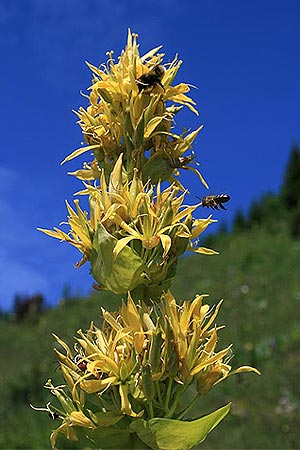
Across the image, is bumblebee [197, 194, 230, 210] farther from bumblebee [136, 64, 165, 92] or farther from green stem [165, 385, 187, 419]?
green stem [165, 385, 187, 419]

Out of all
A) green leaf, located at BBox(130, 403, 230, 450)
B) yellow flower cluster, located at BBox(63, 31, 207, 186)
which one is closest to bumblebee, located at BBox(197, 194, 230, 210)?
yellow flower cluster, located at BBox(63, 31, 207, 186)

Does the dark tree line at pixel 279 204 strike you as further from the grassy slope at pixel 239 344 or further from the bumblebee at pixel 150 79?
the bumblebee at pixel 150 79

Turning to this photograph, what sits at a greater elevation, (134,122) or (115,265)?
(134,122)

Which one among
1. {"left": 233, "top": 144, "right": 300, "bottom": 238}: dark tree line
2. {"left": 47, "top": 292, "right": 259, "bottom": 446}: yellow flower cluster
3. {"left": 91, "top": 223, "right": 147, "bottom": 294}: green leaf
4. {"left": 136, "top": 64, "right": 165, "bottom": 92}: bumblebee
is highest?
{"left": 233, "top": 144, "right": 300, "bottom": 238}: dark tree line

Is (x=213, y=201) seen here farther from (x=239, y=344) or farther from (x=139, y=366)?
(x=239, y=344)

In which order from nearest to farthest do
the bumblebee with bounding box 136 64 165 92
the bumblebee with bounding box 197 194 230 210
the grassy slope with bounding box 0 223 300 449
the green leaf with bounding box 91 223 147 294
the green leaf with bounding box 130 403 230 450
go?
1. the green leaf with bounding box 130 403 230 450
2. the green leaf with bounding box 91 223 147 294
3. the bumblebee with bounding box 136 64 165 92
4. the bumblebee with bounding box 197 194 230 210
5. the grassy slope with bounding box 0 223 300 449

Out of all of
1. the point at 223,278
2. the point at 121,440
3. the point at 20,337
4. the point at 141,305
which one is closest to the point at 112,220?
the point at 141,305

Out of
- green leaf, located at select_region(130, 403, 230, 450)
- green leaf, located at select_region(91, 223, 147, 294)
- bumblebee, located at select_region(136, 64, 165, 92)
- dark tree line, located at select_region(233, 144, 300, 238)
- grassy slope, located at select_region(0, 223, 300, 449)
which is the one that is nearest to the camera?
green leaf, located at select_region(130, 403, 230, 450)

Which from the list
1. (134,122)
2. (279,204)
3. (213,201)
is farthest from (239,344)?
(279,204)
